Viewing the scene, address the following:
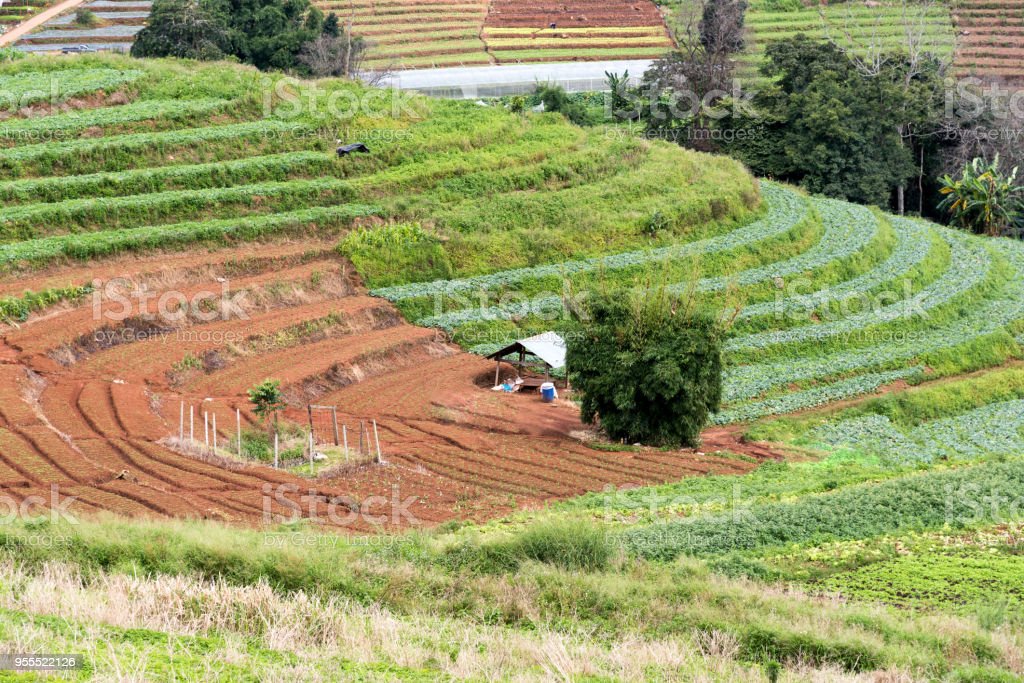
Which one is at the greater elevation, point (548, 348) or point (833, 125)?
point (833, 125)

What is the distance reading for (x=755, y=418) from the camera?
36.8 meters

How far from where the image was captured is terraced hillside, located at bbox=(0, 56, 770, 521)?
28750mm

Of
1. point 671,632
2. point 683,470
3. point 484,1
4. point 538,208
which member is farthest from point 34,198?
point 484,1

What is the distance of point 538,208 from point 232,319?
1338cm

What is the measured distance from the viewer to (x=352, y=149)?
49.6 m

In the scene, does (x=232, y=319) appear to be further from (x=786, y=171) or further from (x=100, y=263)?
(x=786, y=171)

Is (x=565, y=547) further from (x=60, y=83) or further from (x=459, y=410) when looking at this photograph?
(x=60, y=83)

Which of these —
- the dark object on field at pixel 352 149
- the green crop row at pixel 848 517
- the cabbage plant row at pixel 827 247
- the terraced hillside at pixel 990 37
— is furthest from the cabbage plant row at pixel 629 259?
the terraced hillside at pixel 990 37

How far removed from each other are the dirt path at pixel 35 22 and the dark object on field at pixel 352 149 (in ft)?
92.2

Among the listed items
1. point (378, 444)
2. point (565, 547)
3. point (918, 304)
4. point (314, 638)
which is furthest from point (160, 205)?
point (314, 638)

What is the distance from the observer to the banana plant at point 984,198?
60.4 metres

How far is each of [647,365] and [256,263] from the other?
14.6 m

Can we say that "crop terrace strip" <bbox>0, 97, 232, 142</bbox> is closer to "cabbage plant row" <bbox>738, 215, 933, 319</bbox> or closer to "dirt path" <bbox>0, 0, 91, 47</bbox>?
"cabbage plant row" <bbox>738, 215, 933, 319</bbox>

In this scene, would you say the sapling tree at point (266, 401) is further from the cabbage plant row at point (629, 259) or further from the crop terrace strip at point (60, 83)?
the crop terrace strip at point (60, 83)
